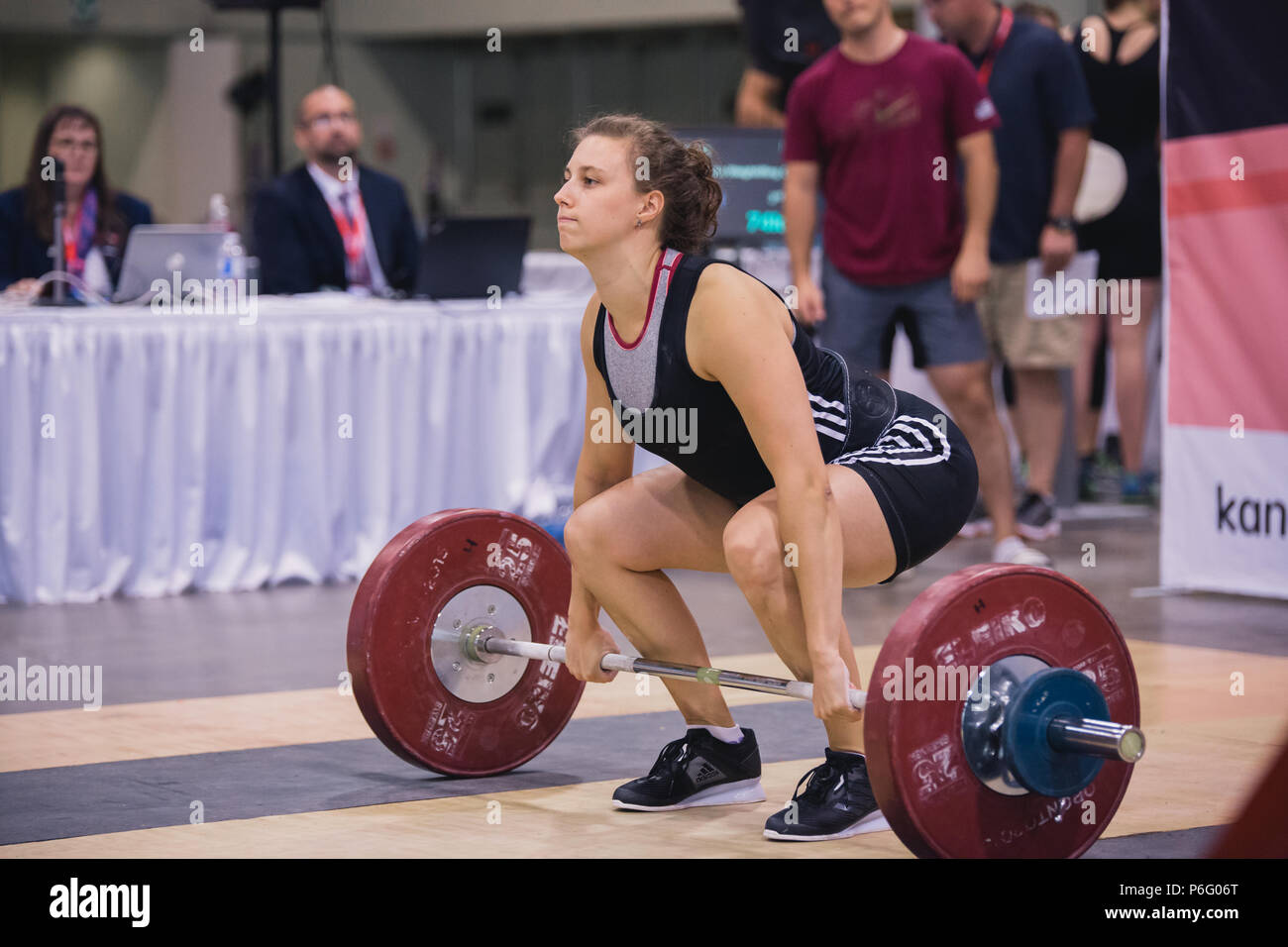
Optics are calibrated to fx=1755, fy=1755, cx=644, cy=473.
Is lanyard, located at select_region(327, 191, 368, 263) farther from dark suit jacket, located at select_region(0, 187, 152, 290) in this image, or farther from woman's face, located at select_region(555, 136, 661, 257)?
woman's face, located at select_region(555, 136, 661, 257)

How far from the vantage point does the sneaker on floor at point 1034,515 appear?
5930 millimetres

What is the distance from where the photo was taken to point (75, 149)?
18.3 ft

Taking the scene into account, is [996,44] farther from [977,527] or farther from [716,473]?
[716,473]

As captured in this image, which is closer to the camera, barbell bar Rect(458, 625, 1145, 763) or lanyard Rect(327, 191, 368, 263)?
barbell bar Rect(458, 625, 1145, 763)

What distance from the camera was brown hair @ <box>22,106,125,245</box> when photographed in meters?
5.52

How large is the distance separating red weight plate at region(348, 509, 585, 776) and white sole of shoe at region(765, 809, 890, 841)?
0.62 meters

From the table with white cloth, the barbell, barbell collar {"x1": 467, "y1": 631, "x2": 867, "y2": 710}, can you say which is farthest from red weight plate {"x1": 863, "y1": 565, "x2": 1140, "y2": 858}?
the table with white cloth

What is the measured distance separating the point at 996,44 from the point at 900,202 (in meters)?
1.12

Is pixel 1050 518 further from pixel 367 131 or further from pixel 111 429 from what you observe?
pixel 367 131

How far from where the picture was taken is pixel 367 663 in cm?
290
